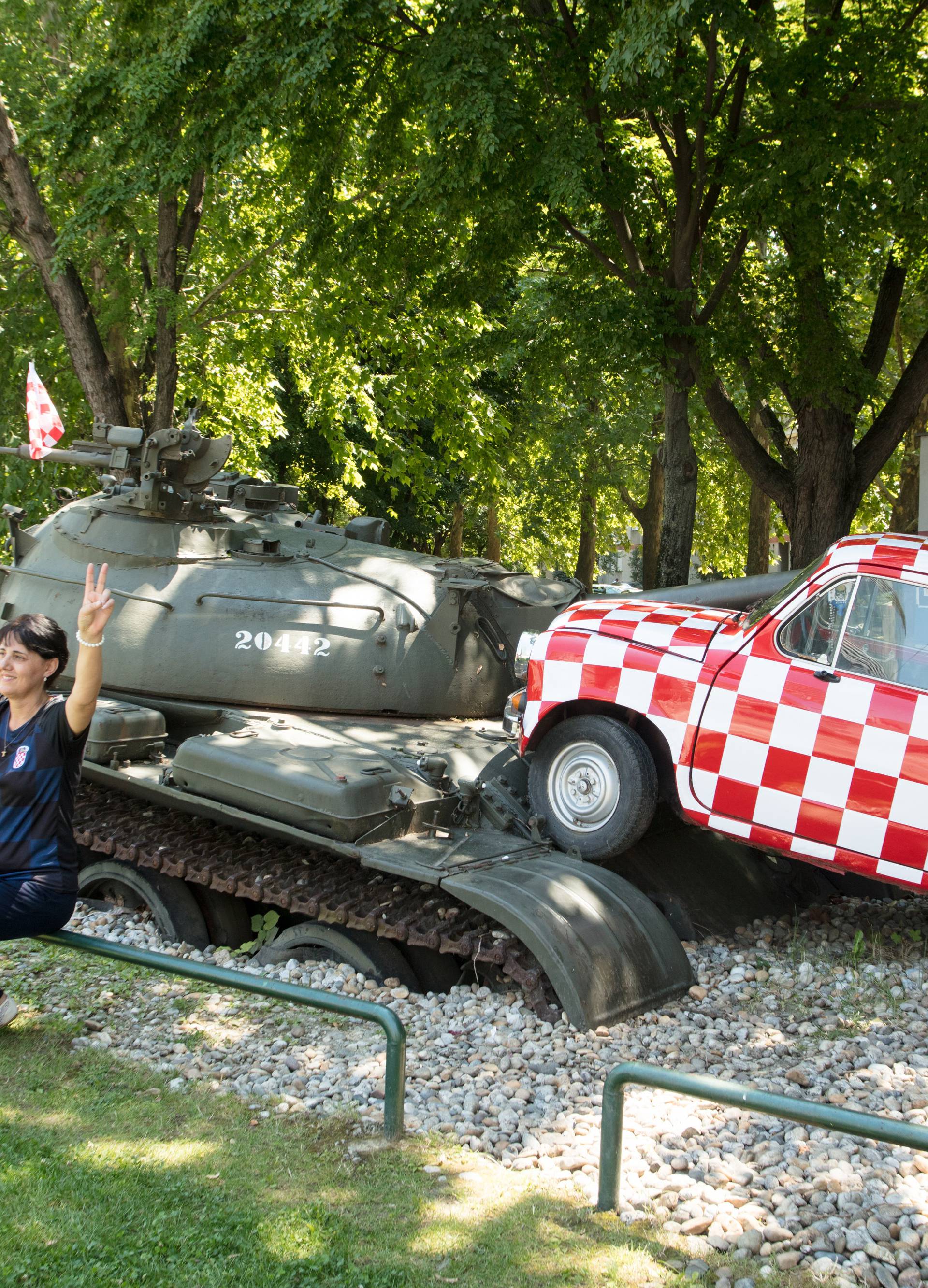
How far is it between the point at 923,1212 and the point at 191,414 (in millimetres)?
6604

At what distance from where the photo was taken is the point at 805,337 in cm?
1134

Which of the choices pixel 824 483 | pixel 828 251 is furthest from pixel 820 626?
pixel 824 483

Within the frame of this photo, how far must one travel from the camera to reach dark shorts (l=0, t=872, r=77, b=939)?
181 inches

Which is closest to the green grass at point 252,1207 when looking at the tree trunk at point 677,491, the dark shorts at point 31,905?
the dark shorts at point 31,905

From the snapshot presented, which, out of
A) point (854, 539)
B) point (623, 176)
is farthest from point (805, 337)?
point (854, 539)

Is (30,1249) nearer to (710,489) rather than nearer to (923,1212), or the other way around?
(923,1212)

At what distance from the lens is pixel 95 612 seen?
4.51 m

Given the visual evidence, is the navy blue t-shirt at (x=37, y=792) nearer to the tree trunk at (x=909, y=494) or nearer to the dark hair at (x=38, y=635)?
the dark hair at (x=38, y=635)

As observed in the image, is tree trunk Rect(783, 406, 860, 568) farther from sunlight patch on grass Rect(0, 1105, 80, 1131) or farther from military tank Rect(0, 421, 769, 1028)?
sunlight patch on grass Rect(0, 1105, 80, 1131)

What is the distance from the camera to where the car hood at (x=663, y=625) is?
6.38 m

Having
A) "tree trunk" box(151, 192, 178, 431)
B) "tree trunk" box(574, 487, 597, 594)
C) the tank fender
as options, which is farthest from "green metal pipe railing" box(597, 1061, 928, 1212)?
"tree trunk" box(574, 487, 597, 594)

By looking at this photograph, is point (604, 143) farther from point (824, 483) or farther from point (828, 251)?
point (824, 483)

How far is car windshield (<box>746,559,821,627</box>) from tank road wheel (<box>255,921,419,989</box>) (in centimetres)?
261

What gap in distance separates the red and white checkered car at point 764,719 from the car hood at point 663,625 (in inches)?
0.5
